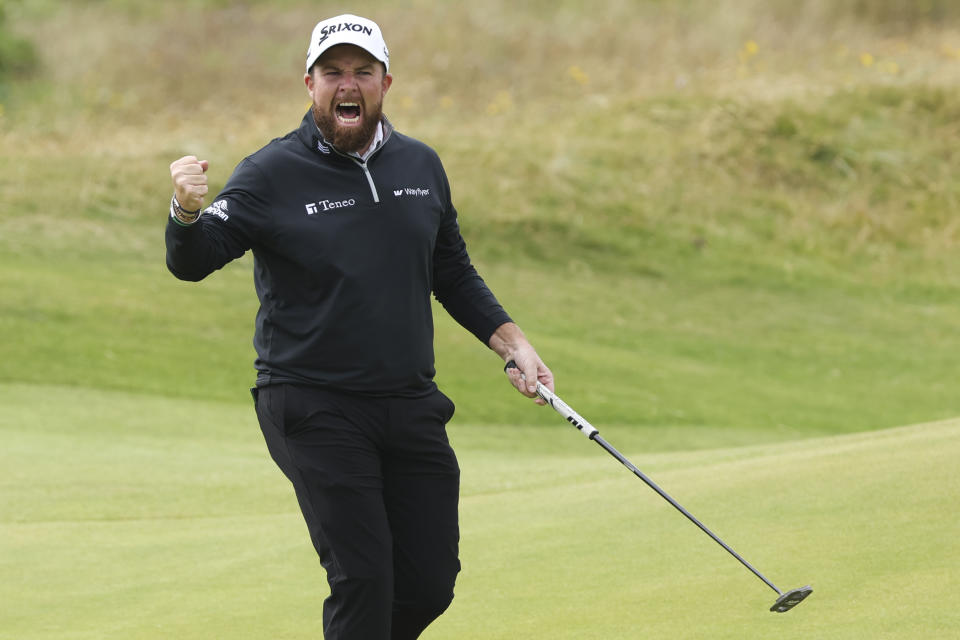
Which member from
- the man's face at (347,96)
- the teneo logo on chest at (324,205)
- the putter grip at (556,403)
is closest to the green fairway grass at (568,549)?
the putter grip at (556,403)

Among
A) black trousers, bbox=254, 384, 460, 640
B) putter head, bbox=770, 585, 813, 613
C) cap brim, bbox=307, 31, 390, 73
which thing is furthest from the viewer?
putter head, bbox=770, 585, 813, 613

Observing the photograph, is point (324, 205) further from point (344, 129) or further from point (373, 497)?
point (373, 497)

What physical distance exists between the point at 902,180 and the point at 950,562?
63.1 feet

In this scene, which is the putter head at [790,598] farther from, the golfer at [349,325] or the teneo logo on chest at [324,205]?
the teneo logo on chest at [324,205]

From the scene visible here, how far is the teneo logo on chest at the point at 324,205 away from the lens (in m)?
3.40

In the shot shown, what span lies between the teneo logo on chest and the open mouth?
0.21 metres

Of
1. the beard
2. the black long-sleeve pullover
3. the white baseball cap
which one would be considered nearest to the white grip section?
the black long-sleeve pullover

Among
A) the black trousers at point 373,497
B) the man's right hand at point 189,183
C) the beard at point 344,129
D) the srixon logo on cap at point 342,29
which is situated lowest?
the black trousers at point 373,497

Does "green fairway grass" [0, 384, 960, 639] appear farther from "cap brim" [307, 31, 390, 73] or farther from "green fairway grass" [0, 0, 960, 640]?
"cap brim" [307, 31, 390, 73]

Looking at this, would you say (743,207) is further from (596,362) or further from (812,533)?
(812,533)

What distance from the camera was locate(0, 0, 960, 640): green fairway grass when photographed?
4.99 m

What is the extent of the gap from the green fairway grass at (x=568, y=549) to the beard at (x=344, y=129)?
1684mm

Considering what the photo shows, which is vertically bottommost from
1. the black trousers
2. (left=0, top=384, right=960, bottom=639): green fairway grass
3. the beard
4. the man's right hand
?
(left=0, top=384, right=960, bottom=639): green fairway grass

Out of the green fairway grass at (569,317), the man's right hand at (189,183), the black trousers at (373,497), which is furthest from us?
the green fairway grass at (569,317)
